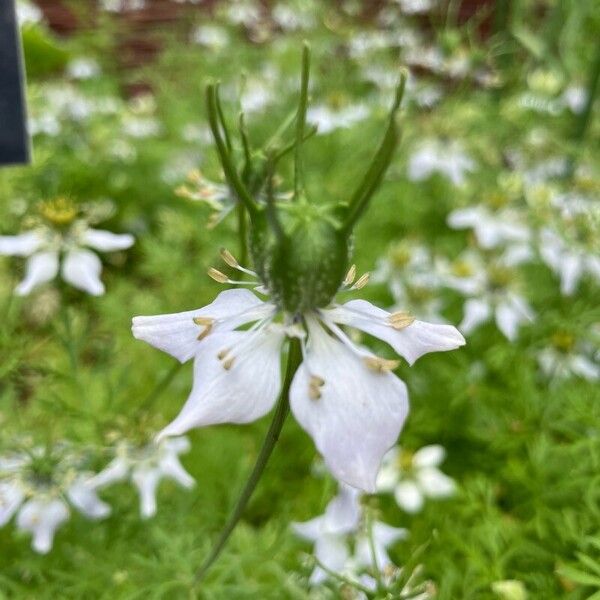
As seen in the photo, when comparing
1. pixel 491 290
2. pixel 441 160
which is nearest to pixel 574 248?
pixel 491 290

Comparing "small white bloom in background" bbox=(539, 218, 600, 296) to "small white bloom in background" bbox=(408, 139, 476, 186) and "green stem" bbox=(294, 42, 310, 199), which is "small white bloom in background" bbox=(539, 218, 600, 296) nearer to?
"small white bloom in background" bbox=(408, 139, 476, 186)

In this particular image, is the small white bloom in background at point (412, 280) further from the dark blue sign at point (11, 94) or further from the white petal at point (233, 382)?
the white petal at point (233, 382)

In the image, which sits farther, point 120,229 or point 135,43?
point 135,43

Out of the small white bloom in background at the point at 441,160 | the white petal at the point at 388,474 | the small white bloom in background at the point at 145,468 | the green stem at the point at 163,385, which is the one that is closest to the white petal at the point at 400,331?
the green stem at the point at 163,385

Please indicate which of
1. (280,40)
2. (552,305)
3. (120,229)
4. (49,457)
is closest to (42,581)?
(49,457)

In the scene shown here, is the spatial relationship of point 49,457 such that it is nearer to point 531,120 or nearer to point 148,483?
point 148,483

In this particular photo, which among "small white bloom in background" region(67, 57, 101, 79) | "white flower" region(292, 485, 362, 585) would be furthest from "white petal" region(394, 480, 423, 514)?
"small white bloom in background" region(67, 57, 101, 79)
